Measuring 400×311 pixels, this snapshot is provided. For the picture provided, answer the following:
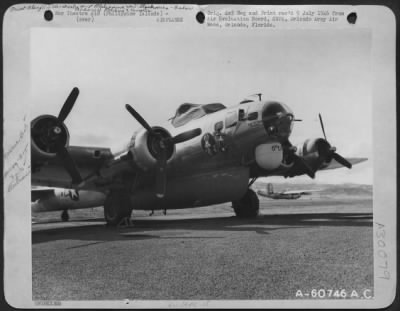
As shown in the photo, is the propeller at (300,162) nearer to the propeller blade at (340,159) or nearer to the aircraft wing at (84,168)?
the propeller blade at (340,159)

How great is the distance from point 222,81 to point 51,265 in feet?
6.16

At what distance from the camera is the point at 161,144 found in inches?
135

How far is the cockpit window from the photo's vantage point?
10.3 ft

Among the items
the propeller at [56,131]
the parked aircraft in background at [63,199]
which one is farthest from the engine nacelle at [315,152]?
the propeller at [56,131]

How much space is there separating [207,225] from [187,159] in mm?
630

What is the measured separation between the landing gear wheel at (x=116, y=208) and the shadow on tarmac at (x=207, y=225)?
73 millimetres

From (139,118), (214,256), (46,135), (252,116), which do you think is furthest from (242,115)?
(46,135)

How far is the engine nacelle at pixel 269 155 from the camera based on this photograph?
338 centimetres

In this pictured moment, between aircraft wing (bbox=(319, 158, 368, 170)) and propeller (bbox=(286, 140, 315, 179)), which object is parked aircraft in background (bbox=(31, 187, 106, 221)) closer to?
propeller (bbox=(286, 140, 315, 179))

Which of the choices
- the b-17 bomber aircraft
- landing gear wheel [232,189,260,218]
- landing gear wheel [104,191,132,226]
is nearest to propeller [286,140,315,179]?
the b-17 bomber aircraft

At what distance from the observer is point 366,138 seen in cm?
304

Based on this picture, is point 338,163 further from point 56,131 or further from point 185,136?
point 56,131

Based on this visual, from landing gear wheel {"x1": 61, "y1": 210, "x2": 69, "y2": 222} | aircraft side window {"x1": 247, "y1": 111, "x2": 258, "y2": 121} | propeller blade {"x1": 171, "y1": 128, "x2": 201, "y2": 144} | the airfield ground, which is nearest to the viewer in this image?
the airfield ground

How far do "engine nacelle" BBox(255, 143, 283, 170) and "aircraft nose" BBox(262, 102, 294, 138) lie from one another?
0.34 feet
